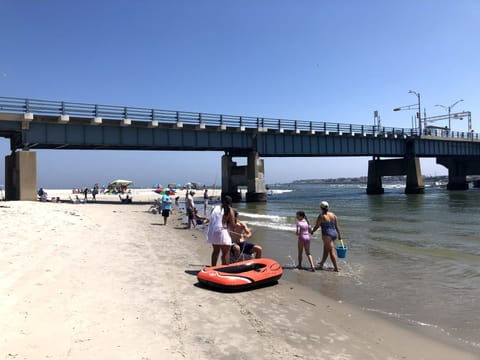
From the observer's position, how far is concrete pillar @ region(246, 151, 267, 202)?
45312 mm

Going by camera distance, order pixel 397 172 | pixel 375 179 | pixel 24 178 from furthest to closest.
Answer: pixel 375 179, pixel 397 172, pixel 24 178

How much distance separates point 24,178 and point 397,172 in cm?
6011

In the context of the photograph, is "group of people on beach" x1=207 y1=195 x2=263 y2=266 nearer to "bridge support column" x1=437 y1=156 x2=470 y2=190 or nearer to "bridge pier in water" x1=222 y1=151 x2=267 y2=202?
"bridge pier in water" x1=222 y1=151 x2=267 y2=202

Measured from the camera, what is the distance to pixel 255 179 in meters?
45.2

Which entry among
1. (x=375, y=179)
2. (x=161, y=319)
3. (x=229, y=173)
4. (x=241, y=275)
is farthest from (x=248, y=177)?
(x=161, y=319)

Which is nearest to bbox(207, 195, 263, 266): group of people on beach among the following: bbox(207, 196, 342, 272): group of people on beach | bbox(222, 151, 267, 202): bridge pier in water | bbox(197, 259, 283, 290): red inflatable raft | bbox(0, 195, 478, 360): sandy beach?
bbox(207, 196, 342, 272): group of people on beach

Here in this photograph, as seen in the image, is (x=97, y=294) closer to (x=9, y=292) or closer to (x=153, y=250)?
(x=9, y=292)

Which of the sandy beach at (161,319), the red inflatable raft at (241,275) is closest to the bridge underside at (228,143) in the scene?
the sandy beach at (161,319)

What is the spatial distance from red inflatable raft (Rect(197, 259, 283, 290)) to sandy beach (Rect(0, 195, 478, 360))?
0.20 metres

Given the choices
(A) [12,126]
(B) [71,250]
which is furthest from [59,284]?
(A) [12,126]

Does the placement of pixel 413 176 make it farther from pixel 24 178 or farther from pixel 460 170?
pixel 24 178

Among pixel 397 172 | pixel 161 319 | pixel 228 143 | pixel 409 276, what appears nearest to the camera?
pixel 161 319

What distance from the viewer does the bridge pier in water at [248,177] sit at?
45406 millimetres

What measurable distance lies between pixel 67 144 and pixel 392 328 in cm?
3275
